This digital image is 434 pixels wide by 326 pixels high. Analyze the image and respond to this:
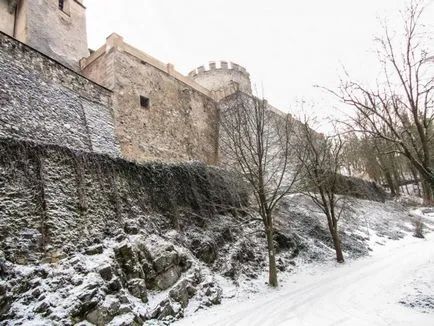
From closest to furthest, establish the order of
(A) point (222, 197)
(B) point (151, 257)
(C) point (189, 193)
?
1. (B) point (151, 257)
2. (C) point (189, 193)
3. (A) point (222, 197)

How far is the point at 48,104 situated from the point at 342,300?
9471 millimetres

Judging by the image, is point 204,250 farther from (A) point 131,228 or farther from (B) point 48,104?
(B) point 48,104

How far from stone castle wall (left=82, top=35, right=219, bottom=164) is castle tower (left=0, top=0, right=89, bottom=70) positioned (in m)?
1.50

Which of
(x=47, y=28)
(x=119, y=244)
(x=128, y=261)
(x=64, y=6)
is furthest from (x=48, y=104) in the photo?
(x=64, y=6)

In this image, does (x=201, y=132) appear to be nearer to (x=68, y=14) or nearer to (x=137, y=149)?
(x=137, y=149)

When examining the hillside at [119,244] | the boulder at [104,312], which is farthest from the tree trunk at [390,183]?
the boulder at [104,312]

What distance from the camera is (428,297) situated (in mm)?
6383

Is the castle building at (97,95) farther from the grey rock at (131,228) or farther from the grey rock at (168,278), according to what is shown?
the grey rock at (168,278)

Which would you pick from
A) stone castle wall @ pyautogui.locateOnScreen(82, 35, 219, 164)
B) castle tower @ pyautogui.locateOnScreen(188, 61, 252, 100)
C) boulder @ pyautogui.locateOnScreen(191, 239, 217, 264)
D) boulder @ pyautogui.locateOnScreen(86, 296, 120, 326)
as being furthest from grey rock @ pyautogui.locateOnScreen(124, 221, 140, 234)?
castle tower @ pyautogui.locateOnScreen(188, 61, 252, 100)

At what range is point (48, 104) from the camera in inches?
361

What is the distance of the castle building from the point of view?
8.89 m

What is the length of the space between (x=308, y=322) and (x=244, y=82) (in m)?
19.4

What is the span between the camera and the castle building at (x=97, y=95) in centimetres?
889

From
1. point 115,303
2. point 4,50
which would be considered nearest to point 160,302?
point 115,303
